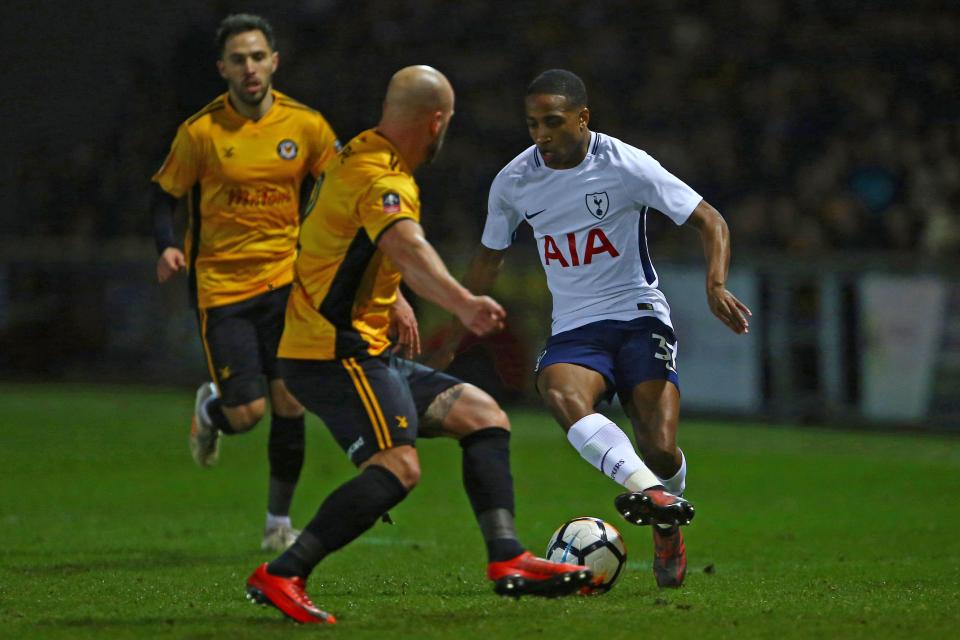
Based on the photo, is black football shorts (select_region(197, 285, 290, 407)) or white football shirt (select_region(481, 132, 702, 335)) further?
black football shorts (select_region(197, 285, 290, 407))

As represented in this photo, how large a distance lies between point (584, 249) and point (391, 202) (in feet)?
5.31

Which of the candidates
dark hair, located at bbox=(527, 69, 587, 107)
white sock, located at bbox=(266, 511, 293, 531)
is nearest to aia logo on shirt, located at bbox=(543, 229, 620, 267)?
dark hair, located at bbox=(527, 69, 587, 107)

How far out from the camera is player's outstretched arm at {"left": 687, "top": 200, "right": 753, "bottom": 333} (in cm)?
623

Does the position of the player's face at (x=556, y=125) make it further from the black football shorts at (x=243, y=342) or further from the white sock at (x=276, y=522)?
the white sock at (x=276, y=522)

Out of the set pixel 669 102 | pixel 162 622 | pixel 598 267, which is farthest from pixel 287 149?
pixel 669 102

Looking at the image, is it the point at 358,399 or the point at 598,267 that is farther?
the point at 598,267

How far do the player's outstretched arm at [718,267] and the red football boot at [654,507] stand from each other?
0.77 metres

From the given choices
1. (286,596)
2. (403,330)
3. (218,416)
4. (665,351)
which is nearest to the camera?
(286,596)

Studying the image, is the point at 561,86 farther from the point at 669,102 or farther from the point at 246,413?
the point at 669,102

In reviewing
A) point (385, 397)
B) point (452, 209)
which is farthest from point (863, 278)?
point (385, 397)

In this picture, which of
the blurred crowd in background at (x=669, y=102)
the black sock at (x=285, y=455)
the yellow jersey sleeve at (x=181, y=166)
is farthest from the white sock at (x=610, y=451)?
the blurred crowd in background at (x=669, y=102)

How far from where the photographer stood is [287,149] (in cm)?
857

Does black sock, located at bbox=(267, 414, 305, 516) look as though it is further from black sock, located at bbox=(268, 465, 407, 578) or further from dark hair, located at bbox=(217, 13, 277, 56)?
black sock, located at bbox=(268, 465, 407, 578)

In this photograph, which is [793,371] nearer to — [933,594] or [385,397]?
[933,594]
